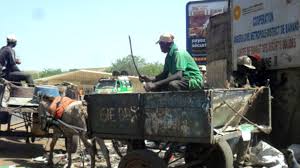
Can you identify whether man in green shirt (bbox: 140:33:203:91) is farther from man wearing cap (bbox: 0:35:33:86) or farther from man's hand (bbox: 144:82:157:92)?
man wearing cap (bbox: 0:35:33:86)

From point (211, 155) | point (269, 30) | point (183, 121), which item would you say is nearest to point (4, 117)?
point (269, 30)

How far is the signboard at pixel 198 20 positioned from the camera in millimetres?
23516

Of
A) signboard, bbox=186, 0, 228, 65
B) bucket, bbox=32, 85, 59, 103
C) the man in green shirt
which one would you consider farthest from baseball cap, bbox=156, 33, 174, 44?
signboard, bbox=186, 0, 228, 65

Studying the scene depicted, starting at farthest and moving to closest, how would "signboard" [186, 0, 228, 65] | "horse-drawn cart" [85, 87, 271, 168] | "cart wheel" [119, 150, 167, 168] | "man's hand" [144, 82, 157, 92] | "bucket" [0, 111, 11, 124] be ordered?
"signboard" [186, 0, 228, 65] → "bucket" [0, 111, 11, 124] → "man's hand" [144, 82, 157, 92] → "cart wheel" [119, 150, 167, 168] → "horse-drawn cart" [85, 87, 271, 168]

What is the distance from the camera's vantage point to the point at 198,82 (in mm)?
7348

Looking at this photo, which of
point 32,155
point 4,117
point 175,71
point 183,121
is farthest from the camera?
point 4,117

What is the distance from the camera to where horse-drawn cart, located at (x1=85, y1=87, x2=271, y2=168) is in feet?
20.0

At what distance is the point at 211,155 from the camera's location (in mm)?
7250

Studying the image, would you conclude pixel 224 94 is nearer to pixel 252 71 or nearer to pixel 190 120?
pixel 190 120

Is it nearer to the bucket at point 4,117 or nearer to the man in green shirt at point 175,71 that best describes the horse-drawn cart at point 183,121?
the man in green shirt at point 175,71

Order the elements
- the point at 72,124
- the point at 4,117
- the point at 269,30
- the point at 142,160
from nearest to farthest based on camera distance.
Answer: the point at 142,160 → the point at 269,30 → the point at 72,124 → the point at 4,117

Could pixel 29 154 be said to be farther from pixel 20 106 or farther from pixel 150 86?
pixel 150 86

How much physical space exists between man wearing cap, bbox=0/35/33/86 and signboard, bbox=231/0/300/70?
555 centimetres

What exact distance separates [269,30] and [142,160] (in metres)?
4.14
